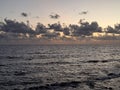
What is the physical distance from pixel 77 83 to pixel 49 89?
7.84 m

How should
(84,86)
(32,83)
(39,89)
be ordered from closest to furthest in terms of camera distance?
(39,89) → (84,86) → (32,83)

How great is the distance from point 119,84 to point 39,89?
15.5 metres

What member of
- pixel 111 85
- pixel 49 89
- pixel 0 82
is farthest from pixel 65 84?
pixel 0 82

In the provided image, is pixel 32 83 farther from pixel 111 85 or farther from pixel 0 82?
pixel 111 85

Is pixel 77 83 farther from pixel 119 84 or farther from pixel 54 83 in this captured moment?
pixel 119 84

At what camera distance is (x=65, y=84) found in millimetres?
47656

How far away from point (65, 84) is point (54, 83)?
7.78 ft

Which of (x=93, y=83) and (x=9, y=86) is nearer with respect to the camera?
(x=9, y=86)

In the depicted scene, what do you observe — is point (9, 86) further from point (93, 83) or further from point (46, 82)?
point (93, 83)

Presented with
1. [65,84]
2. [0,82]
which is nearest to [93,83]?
[65,84]

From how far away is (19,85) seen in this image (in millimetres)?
45969

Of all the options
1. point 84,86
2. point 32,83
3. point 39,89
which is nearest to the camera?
point 39,89

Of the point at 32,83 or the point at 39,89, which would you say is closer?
the point at 39,89

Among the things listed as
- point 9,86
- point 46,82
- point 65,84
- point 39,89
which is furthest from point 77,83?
point 9,86
